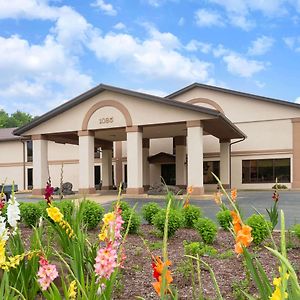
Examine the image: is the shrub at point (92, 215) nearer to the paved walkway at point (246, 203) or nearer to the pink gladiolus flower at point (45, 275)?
the paved walkway at point (246, 203)

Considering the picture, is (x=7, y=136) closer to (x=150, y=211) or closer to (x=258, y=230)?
(x=150, y=211)

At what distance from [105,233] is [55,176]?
3694cm

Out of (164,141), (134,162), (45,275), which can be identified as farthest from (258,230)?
(164,141)

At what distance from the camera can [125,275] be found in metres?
4.98

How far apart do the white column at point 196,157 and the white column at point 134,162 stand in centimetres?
322

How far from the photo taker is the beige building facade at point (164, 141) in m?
23.3

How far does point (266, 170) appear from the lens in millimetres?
30938

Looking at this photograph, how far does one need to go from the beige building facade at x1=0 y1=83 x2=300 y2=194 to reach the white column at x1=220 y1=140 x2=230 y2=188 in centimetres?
8

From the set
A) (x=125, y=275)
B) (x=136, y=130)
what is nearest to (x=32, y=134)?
(x=136, y=130)

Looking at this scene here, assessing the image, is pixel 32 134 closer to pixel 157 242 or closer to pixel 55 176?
pixel 55 176

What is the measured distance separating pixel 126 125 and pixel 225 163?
381 inches

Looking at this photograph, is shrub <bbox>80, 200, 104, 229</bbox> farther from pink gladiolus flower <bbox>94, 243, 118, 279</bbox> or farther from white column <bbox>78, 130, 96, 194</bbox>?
white column <bbox>78, 130, 96, 194</bbox>

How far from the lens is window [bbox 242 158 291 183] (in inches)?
1189

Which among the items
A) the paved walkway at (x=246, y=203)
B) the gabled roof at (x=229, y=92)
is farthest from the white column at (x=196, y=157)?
the gabled roof at (x=229, y=92)
